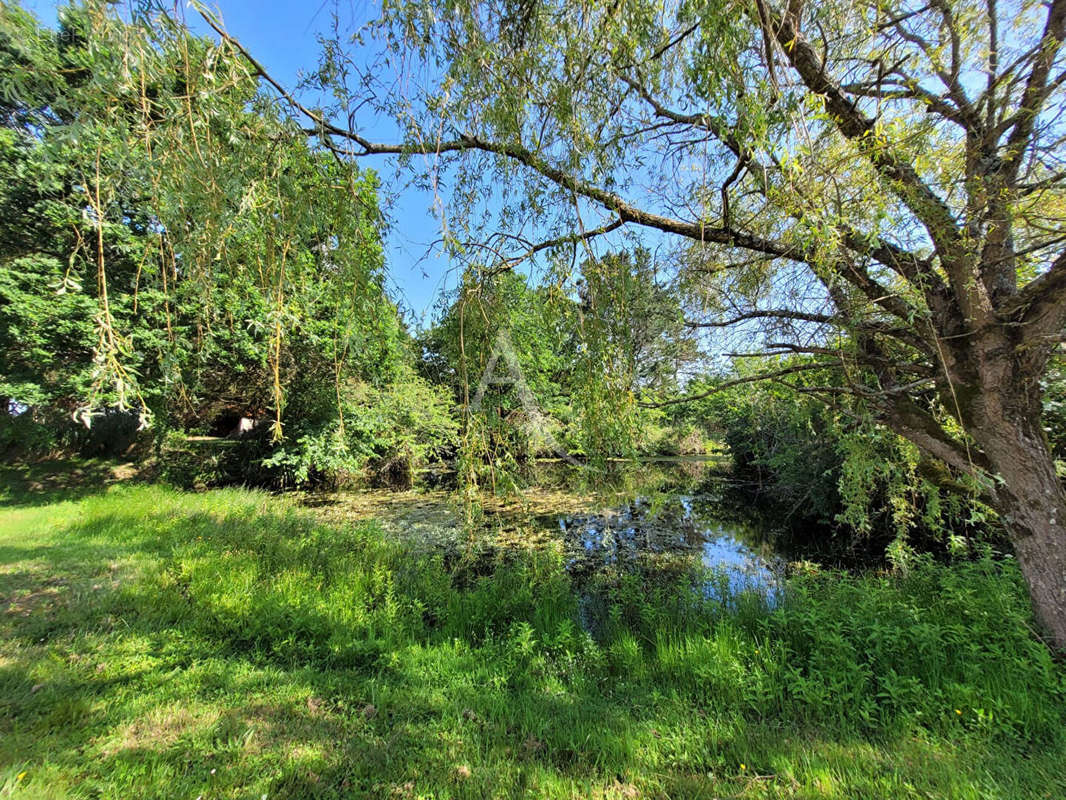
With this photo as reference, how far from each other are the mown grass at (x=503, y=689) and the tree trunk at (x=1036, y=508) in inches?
12.1

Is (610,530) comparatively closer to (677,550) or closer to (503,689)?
(677,550)

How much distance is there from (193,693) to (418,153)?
373 cm

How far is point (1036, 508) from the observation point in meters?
2.61

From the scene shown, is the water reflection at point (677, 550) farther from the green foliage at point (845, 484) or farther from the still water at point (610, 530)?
the green foliage at point (845, 484)

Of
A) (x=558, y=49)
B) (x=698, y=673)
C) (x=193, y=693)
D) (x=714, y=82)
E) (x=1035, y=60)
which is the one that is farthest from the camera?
(x=698, y=673)

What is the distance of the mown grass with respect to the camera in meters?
2.00

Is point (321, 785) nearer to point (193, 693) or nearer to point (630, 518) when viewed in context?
point (193, 693)

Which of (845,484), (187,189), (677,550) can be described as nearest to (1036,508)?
(845,484)

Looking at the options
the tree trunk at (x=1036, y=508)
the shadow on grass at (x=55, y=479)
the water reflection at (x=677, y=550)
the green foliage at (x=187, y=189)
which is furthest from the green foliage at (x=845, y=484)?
the shadow on grass at (x=55, y=479)

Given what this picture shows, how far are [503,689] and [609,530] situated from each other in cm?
345

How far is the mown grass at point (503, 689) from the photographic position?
2.00m

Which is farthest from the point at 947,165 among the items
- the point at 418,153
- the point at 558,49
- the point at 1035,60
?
the point at 418,153

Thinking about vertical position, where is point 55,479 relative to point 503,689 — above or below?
above

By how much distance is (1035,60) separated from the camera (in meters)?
2.09
